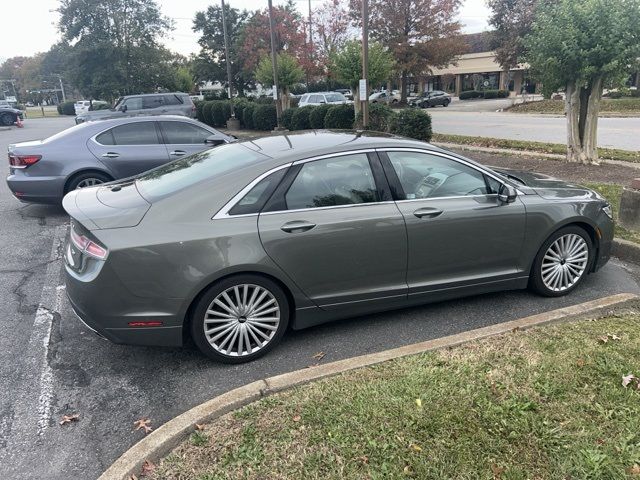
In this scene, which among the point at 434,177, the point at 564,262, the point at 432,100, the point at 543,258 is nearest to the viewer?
the point at 434,177

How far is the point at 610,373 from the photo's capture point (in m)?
3.19

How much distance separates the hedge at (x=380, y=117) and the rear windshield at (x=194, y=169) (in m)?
9.84

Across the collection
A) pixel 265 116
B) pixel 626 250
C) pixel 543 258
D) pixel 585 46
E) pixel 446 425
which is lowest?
pixel 446 425

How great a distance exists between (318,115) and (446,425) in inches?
630

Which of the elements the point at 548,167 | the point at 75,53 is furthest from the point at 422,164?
the point at 75,53

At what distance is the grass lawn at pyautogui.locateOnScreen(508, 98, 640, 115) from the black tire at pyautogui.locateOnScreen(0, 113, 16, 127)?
3432 cm

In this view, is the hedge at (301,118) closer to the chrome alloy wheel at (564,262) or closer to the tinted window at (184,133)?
the tinted window at (184,133)

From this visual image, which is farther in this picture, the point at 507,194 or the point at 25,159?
the point at 25,159

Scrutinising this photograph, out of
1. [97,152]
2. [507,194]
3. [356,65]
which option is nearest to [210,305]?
[507,194]

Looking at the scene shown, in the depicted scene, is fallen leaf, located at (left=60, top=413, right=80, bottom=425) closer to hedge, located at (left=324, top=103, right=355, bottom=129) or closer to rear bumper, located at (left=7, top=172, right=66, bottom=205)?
rear bumper, located at (left=7, top=172, right=66, bottom=205)

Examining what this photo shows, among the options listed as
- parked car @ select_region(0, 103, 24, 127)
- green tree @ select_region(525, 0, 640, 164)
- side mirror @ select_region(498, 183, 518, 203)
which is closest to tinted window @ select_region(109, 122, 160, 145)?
side mirror @ select_region(498, 183, 518, 203)

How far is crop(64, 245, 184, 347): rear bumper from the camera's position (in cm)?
328

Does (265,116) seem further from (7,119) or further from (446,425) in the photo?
(7,119)

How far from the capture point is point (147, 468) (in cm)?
254
